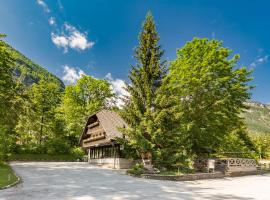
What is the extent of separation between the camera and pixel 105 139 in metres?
38.5

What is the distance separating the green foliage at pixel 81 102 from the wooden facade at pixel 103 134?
6.71 metres

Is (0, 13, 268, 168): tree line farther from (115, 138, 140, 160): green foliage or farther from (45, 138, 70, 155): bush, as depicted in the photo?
(45, 138, 70, 155): bush

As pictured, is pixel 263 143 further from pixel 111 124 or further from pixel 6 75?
pixel 6 75

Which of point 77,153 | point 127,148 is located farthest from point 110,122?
point 77,153

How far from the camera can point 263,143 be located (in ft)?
254

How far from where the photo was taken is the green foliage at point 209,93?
3234 cm

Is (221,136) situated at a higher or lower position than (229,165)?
higher

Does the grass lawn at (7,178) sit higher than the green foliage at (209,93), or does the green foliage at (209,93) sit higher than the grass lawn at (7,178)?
the green foliage at (209,93)

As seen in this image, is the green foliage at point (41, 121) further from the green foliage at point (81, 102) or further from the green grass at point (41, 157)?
the green grass at point (41, 157)

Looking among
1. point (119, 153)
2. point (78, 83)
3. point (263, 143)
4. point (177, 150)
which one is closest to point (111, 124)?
point (119, 153)

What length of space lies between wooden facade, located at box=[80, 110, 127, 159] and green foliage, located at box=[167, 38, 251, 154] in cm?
947

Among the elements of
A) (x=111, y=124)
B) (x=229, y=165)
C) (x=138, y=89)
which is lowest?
(x=229, y=165)

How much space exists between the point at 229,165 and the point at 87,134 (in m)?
27.1

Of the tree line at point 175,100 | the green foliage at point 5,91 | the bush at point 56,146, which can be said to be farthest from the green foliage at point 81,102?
the green foliage at point 5,91
